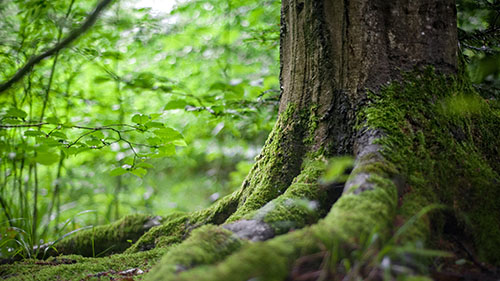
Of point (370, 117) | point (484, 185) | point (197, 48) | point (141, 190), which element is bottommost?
point (141, 190)

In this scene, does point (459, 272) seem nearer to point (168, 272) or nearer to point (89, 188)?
point (168, 272)

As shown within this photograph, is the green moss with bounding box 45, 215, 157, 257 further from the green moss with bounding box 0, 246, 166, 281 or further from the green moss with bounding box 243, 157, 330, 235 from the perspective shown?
the green moss with bounding box 243, 157, 330, 235

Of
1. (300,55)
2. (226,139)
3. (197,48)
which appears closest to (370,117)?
(300,55)

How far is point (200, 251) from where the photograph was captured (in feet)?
3.65

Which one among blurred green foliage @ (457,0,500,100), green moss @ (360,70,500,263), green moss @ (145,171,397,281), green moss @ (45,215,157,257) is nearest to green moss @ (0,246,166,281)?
green moss @ (45,215,157,257)

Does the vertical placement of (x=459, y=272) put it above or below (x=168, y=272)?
below

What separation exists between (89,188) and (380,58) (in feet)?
22.5

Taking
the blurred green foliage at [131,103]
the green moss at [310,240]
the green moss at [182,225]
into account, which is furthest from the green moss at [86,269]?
the green moss at [310,240]

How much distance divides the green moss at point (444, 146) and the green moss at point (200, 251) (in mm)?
705

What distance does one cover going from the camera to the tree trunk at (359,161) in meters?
1.01

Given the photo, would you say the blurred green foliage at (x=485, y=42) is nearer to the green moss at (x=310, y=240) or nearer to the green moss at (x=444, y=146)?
the green moss at (x=444, y=146)

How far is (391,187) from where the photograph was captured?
1.21 metres

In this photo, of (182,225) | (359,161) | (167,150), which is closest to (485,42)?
(359,161)

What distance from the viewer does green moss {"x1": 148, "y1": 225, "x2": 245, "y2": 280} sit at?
104 centimetres
